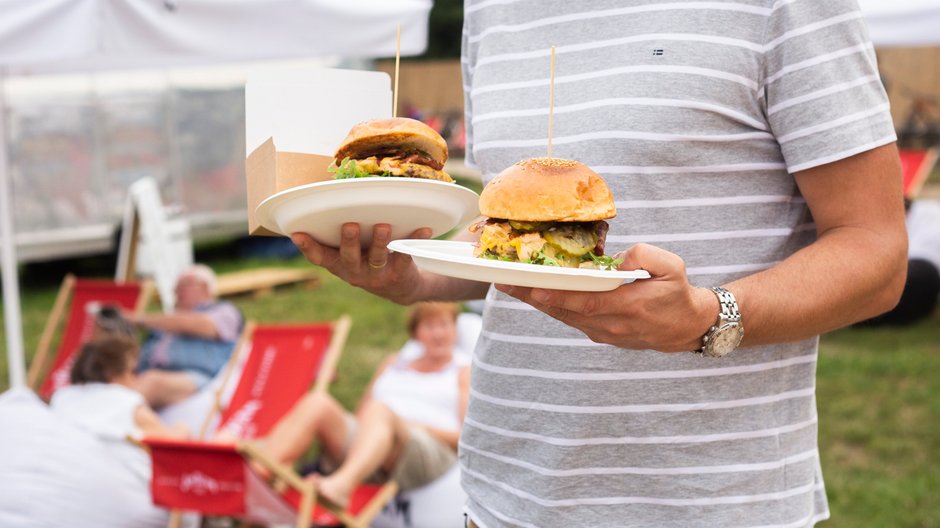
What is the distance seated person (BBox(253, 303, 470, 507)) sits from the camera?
16.8 feet

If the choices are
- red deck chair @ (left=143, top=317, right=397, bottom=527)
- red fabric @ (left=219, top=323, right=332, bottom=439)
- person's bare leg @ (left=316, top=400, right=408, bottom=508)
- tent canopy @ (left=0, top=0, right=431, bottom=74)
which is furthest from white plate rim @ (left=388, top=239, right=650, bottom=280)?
red fabric @ (left=219, top=323, right=332, bottom=439)

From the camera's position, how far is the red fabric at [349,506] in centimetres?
471

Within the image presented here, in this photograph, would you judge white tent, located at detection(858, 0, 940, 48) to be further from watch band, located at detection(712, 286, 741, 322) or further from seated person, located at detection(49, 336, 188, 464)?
watch band, located at detection(712, 286, 741, 322)

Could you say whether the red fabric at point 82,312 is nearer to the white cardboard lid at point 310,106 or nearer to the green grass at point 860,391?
the green grass at point 860,391

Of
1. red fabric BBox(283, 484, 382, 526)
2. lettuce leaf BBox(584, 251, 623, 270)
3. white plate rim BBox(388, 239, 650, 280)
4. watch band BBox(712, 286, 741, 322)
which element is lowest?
red fabric BBox(283, 484, 382, 526)

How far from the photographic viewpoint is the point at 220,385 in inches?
253

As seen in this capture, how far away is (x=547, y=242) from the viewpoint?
1613mm

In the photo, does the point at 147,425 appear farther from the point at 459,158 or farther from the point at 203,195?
the point at 459,158

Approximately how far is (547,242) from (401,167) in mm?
390

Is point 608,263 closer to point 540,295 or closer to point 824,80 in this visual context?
point 540,295

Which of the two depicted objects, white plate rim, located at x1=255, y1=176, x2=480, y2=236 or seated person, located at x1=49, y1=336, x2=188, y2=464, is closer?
white plate rim, located at x1=255, y1=176, x2=480, y2=236

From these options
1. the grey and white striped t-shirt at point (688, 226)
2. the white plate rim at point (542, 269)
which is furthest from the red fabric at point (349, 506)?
the white plate rim at point (542, 269)

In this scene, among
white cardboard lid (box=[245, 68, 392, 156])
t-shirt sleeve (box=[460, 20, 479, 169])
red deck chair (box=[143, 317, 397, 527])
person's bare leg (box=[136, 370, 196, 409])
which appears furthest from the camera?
person's bare leg (box=[136, 370, 196, 409])

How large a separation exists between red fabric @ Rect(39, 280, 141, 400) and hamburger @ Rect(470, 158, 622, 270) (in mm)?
6154
